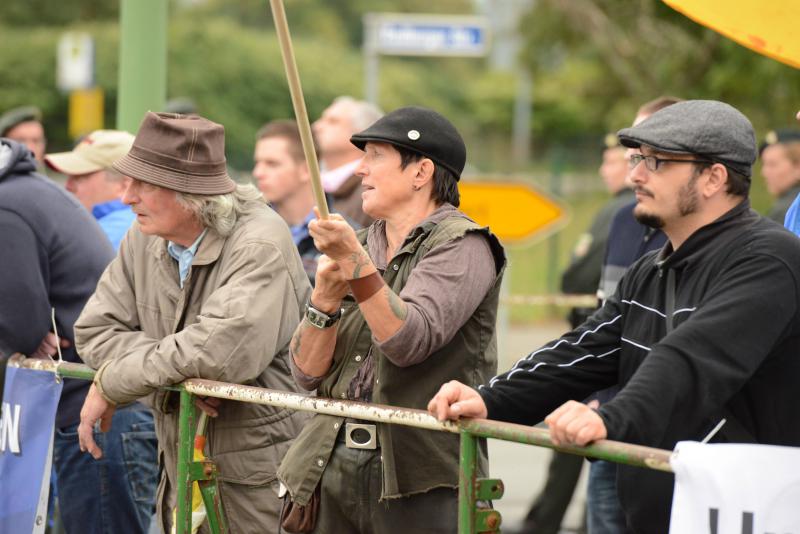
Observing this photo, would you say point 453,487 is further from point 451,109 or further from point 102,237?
point 451,109

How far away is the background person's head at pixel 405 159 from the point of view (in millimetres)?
4016

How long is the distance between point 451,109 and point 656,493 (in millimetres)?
36629

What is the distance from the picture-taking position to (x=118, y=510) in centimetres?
519

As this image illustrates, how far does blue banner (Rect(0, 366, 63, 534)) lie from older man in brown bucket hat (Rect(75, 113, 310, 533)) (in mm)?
210

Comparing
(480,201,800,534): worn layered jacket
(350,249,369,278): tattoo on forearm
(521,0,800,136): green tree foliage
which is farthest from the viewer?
(521,0,800,136): green tree foliage

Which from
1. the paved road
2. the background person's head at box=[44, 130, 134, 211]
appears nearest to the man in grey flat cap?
the background person's head at box=[44, 130, 134, 211]


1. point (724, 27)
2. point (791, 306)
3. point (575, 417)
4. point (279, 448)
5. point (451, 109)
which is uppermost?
point (724, 27)

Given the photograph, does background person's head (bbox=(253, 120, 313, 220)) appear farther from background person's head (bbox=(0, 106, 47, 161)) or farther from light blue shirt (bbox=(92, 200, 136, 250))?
background person's head (bbox=(0, 106, 47, 161))

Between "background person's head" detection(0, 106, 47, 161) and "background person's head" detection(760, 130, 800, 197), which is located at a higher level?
"background person's head" detection(760, 130, 800, 197)

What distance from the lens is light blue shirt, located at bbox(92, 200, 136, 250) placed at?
623cm

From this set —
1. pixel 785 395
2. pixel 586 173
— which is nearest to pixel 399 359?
pixel 785 395

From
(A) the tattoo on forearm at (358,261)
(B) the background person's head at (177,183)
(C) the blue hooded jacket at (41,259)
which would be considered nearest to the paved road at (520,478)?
(C) the blue hooded jacket at (41,259)

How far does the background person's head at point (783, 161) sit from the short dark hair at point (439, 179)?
13.8 feet

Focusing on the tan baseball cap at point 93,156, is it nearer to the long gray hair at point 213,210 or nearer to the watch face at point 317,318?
the long gray hair at point 213,210
